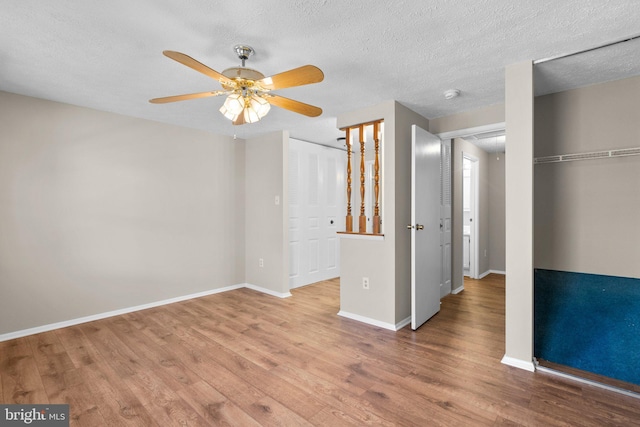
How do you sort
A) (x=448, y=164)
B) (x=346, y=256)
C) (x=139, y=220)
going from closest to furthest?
(x=346, y=256) < (x=139, y=220) < (x=448, y=164)

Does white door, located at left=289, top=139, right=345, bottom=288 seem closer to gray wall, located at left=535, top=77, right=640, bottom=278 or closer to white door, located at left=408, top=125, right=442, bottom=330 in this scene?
white door, located at left=408, top=125, right=442, bottom=330

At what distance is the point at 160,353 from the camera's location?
8.34ft

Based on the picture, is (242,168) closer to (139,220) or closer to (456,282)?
(139,220)

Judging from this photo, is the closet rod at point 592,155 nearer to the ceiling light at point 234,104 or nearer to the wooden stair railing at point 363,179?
the wooden stair railing at point 363,179

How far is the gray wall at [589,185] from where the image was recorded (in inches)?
98.2

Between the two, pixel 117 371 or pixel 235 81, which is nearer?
pixel 235 81

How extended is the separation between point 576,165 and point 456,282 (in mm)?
2225

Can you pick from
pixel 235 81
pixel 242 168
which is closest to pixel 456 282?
pixel 242 168

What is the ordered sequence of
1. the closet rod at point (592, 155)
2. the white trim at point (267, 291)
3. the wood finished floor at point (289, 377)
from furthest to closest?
the white trim at point (267, 291) < the closet rod at point (592, 155) < the wood finished floor at point (289, 377)

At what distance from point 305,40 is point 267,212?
280 centimetres

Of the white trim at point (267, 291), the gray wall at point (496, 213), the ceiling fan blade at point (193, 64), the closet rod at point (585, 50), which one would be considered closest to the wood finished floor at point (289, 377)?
the white trim at point (267, 291)

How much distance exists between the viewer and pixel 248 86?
75.6 inches

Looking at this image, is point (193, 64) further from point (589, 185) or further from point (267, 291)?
point (267, 291)

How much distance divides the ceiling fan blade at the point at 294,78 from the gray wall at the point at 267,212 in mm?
2395
